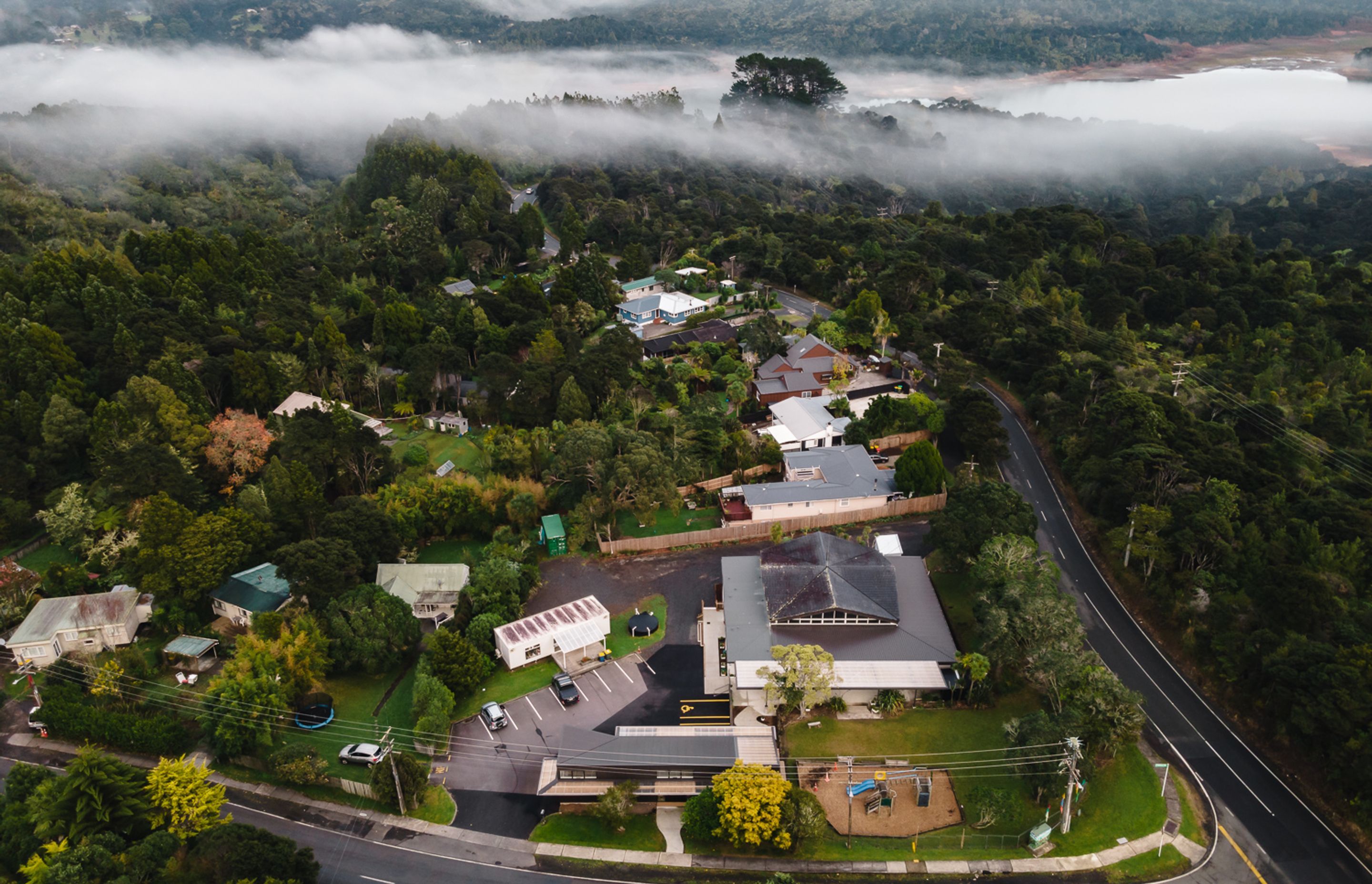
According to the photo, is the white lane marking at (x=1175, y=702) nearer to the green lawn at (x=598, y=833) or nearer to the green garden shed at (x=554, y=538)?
the green lawn at (x=598, y=833)

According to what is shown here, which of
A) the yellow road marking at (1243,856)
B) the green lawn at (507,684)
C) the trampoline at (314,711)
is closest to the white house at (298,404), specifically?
the trampoline at (314,711)

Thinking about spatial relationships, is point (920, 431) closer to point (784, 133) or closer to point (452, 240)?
point (452, 240)

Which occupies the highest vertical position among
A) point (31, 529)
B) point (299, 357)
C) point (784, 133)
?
point (784, 133)

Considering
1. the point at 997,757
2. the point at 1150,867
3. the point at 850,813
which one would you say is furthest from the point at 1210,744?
the point at 850,813

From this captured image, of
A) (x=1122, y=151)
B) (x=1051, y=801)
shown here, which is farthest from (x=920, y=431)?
(x=1122, y=151)

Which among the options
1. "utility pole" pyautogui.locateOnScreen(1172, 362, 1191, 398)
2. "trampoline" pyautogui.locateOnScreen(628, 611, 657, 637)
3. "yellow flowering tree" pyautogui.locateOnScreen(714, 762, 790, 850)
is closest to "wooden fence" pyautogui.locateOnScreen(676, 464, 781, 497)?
"trampoline" pyautogui.locateOnScreen(628, 611, 657, 637)

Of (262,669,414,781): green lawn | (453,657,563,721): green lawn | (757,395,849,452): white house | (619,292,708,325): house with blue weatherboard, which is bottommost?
(262,669,414,781): green lawn

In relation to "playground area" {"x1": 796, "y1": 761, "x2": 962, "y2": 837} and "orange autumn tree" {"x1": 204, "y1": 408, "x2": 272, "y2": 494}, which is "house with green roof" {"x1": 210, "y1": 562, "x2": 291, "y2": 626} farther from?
"playground area" {"x1": 796, "y1": 761, "x2": 962, "y2": 837}
